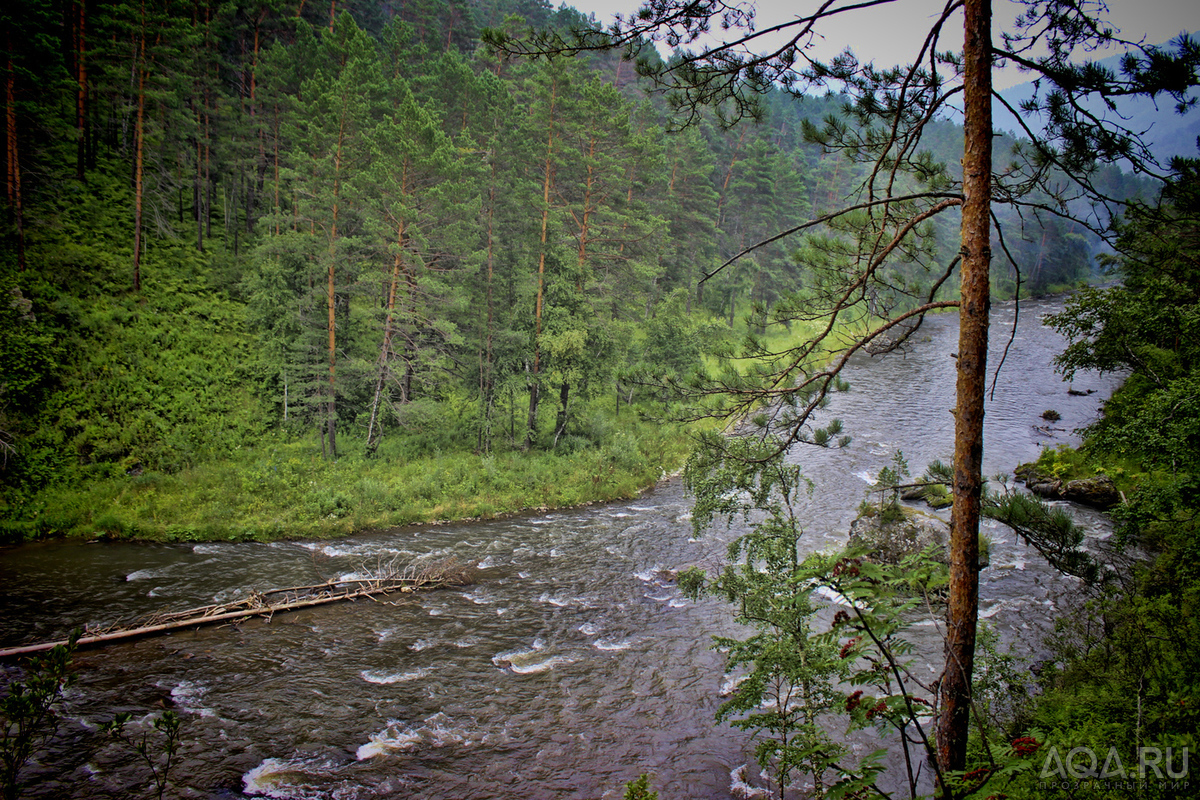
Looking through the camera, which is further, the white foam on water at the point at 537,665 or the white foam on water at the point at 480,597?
the white foam on water at the point at 480,597

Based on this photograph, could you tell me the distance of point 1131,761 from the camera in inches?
173

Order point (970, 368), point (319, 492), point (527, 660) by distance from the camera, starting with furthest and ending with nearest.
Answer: point (319, 492), point (527, 660), point (970, 368)

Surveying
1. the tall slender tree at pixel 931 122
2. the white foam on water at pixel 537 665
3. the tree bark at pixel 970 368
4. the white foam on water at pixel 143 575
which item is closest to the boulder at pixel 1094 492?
the tall slender tree at pixel 931 122

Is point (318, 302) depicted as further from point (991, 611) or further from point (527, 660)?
point (991, 611)

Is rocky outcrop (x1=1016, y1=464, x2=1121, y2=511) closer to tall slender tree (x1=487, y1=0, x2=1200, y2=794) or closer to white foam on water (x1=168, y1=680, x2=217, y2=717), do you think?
tall slender tree (x1=487, y1=0, x2=1200, y2=794)

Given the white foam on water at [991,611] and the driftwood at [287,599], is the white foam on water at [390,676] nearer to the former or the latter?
the driftwood at [287,599]

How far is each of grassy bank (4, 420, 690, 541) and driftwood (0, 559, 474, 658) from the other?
3.89m

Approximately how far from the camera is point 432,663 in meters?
9.78

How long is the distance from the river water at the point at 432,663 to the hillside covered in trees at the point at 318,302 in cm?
270

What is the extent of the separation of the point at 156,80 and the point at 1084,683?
3206cm

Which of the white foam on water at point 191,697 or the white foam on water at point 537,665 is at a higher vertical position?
the white foam on water at point 191,697

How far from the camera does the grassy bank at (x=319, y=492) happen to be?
14.5 meters

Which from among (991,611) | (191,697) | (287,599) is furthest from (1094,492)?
(191,697)

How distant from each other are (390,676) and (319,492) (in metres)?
9.10
